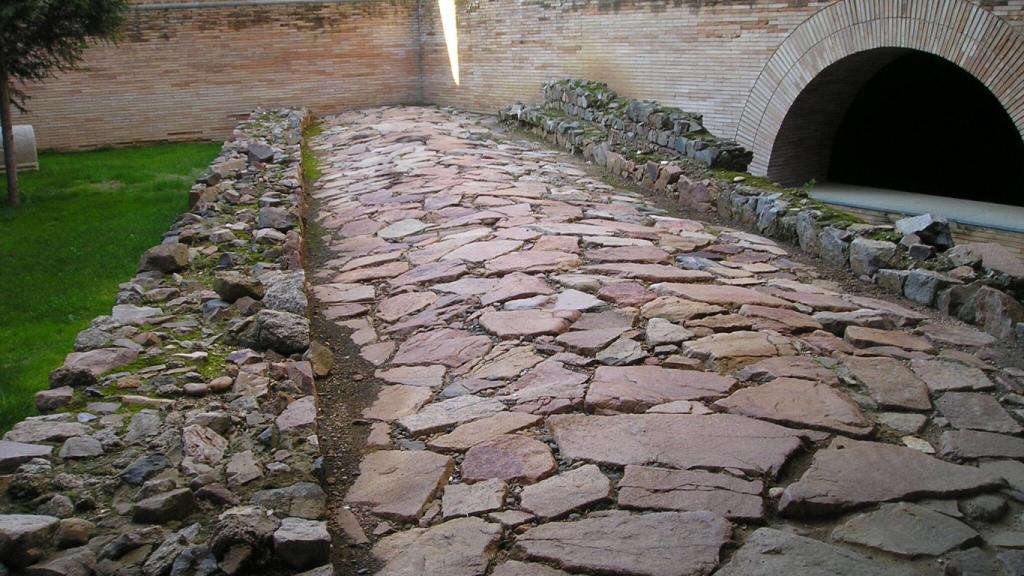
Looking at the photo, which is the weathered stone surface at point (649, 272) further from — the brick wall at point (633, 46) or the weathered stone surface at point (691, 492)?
the brick wall at point (633, 46)

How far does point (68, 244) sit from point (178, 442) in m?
6.72

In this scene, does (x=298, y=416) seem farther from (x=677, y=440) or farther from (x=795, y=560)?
(x=795, y=560)

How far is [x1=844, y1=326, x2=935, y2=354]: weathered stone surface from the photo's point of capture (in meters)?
4.33

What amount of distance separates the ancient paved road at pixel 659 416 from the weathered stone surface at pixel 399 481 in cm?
1

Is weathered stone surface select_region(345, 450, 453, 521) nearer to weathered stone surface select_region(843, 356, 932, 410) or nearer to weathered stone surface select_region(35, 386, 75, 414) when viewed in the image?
weathered stone surface select_region(35, 386, 75, 414)

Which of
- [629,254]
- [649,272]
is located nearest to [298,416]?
[649,272]

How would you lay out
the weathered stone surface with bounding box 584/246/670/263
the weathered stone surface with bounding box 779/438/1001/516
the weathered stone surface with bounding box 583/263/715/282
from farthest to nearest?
1. the weathered stone surface with bounding box 584/246/670/263
2. the weathered stone surface with bounding box 583/263/715/282
3. the weathered stone surface with bounding box 779/438/1001/516

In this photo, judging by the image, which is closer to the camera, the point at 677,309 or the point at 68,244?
the point at 677,309

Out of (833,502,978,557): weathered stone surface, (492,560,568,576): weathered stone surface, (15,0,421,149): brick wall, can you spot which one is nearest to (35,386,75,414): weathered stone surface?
(492,560,568,576): weathered stone surface

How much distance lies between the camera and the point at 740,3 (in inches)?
437

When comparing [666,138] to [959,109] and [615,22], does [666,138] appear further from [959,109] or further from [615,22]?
[959,109]

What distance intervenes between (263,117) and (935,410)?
522 inches

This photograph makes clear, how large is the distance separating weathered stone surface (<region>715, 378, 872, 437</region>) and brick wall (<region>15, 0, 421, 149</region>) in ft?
52.0

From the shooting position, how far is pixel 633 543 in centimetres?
270
